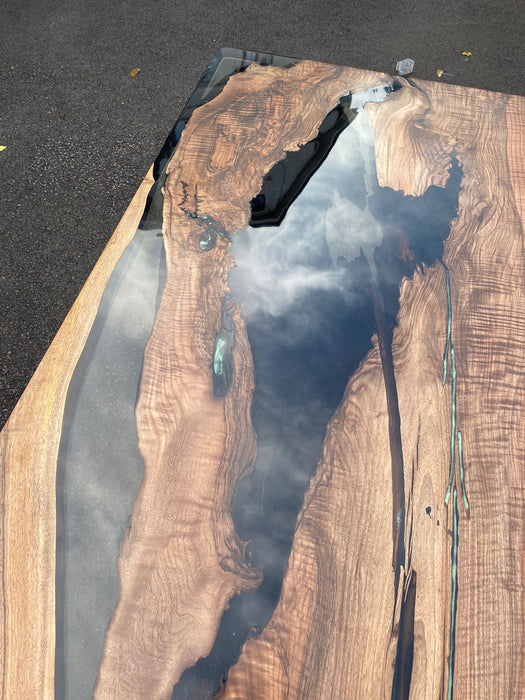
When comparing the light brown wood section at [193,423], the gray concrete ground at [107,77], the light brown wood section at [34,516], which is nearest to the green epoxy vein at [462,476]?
the light brown wood section at [193,423]

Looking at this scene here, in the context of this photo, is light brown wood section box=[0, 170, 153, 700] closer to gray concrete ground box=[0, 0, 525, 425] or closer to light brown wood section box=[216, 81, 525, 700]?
light brown wood section box=[216, 81, 525, 700]

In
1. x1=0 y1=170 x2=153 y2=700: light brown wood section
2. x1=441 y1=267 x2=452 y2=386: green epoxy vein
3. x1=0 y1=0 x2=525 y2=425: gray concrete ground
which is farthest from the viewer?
x1=0 y1=0 x2=525 y2=425: gray concrete ground

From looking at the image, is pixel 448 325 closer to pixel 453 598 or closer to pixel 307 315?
pixel 307 315

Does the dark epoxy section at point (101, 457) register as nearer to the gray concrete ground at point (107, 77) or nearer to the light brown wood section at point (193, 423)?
the light brown wood section at point (193, 423)

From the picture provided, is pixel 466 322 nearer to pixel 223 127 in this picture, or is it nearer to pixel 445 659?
pixel 445 659

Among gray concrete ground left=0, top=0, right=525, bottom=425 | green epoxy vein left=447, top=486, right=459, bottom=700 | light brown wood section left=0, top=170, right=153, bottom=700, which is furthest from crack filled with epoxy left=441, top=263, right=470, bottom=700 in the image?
gray concrete ground left=0, top=0, right=525, bottom=425

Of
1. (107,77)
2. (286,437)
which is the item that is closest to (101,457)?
(286,437)

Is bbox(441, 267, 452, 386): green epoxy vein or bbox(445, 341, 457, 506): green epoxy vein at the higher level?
bbox(441, 267, 452, 386): green epoxy vein
